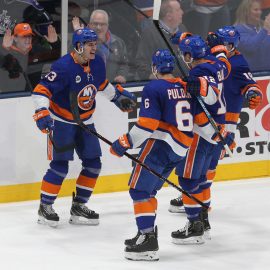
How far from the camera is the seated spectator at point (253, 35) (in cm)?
873

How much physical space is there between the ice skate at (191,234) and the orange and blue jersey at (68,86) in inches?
39.9

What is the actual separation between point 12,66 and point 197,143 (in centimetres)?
164

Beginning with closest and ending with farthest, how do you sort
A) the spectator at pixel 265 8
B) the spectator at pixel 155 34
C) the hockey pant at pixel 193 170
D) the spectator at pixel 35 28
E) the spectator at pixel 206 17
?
the hockey pant at pixel 193 170
the spectator at pixel 35 28
the spectator at pixel 155 34
the spectator at pixel 206 17
the spectator at pixel 265 8

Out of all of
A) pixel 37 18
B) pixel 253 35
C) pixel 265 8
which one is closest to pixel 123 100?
pixel 37 18

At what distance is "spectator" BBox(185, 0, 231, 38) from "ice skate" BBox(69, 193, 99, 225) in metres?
1.84

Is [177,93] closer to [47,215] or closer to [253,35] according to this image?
→ [47,215]

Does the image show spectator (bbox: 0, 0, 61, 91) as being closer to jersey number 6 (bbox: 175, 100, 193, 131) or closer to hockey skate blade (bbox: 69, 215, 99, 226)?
hockey skate blade (bbox: 69, 215, 99, 226)

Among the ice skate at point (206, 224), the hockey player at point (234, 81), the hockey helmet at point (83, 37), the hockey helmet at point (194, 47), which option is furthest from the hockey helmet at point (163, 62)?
the ice skate at point (206, 224)

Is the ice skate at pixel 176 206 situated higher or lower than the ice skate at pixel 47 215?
lower

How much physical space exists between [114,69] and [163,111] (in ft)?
6.12

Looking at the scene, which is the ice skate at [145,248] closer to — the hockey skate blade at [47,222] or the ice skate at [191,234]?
the ice skate at [191,234]

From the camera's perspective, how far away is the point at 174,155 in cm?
652

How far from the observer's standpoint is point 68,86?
7.13 metres

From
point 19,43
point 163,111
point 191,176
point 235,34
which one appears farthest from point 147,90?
point 19,43
